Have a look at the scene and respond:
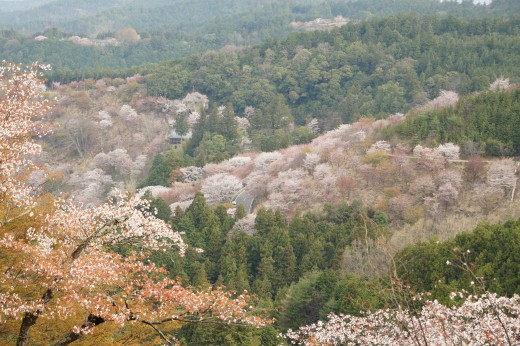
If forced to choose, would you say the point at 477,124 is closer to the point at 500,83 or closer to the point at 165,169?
the point at 500,83

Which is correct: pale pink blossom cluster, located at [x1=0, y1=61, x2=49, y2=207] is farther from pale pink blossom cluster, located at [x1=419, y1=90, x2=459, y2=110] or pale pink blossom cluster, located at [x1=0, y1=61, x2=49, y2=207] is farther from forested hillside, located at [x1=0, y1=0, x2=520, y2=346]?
pale pink blossom cluster, located at [x1=419, y1=90, x2=459, y2=110]

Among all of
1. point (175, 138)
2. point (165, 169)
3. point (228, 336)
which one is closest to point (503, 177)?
point (228, 336)

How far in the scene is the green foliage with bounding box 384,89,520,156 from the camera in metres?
33.9

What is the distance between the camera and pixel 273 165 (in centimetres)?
4212

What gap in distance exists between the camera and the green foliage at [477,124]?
3394 centimetres

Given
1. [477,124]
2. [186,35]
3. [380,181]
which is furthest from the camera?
[186,35]

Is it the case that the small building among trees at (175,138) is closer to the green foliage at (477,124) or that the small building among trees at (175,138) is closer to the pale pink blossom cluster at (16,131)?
the green foliage at (477,124)

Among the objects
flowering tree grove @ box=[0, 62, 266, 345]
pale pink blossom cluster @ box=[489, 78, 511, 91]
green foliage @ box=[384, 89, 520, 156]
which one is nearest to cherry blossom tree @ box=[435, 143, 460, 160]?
green foliage @ box=[384, 89, 520, 156]

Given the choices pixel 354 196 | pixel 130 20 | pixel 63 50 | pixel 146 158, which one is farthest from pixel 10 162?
pixel 130 20

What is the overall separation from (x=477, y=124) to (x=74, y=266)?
32960 mm

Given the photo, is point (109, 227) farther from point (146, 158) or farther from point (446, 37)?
point (446, 37)

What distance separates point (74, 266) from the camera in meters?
7.57

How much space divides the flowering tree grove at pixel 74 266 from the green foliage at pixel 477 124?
29.9m

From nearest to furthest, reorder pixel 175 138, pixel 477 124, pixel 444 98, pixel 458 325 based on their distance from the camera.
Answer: pixel 458 325
pixel 477 124
pixel 444 98
pixel 175 138
